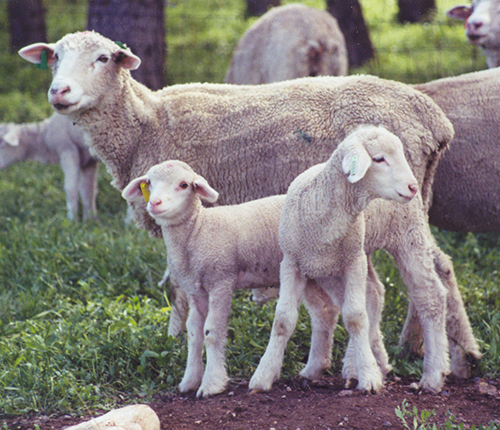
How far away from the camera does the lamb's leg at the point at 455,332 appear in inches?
148

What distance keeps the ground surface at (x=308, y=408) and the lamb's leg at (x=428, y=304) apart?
0.35ft

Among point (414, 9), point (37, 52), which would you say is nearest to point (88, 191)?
point (37, 52)

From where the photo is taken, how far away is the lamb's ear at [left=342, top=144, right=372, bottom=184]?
2811mm

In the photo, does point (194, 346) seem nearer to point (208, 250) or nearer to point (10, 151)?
point (208, 250)

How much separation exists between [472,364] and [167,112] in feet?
7.68

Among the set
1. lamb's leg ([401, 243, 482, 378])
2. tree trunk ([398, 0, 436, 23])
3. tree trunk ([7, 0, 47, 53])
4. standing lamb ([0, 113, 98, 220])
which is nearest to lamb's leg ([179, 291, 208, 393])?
lamb's leg ([401, 243, 482, 378])

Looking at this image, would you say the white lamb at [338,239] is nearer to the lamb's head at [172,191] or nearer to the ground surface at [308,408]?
the ground surface at [308,408]

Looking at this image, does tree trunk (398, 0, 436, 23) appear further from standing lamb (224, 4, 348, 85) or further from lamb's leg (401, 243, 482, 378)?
lamb's leg (401, 243, 482, 378)

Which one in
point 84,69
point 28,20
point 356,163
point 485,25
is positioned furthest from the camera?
point 28,20

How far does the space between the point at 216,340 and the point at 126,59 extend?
187 cm

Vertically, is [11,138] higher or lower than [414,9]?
lower

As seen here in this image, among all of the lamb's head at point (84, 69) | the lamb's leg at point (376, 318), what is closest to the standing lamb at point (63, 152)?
the lamb's head at point (84, 69)

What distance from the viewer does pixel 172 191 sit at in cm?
333

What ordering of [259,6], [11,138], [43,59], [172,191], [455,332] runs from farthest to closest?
1. [259,6]
2. [11,138]
3. [43,59]
4. [455,332]
5. [172,191]
